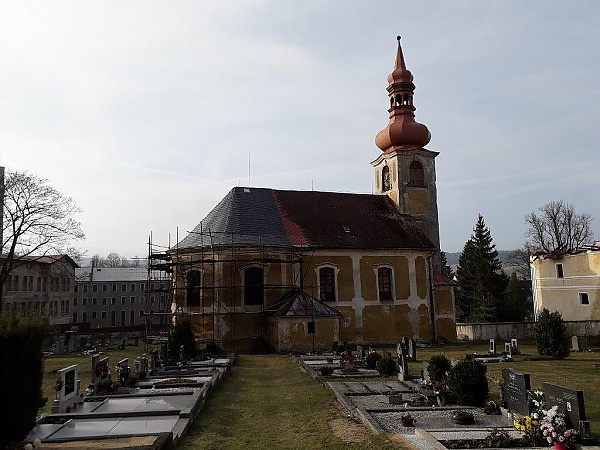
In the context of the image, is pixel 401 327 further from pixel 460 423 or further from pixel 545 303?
pixel 460 423

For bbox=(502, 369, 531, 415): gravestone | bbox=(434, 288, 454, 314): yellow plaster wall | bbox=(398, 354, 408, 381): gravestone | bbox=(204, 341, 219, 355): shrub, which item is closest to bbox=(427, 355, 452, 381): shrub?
bbox=(398, 354, 408, 381): gravestone

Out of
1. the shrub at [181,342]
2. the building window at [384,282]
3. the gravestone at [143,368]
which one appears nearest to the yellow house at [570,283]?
Result: the building window at [384,282]

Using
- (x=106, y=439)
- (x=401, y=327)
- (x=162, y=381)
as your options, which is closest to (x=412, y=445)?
(x=106, y=439)

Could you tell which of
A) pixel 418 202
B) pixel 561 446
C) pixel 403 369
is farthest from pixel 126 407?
pixel 418 202

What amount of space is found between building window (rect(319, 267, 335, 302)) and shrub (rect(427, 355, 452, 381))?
50.2ft

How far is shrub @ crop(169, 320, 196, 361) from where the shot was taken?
77.9 feet

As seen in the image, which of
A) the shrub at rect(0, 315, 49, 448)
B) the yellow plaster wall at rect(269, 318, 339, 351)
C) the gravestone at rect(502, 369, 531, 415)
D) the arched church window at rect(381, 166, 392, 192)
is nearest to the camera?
the shrub at rect(0, 315, 49, 448)

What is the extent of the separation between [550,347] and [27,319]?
870 inches

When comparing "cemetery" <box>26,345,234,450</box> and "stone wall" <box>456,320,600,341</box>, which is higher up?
"stone wall" <box>456,320,600,341</box>

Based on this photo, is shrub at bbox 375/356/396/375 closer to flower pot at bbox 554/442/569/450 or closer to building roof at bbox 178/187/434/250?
flower pot at bbox 554/442/569/450

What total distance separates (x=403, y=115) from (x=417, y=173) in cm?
409

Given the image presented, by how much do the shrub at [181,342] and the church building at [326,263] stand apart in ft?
12.0

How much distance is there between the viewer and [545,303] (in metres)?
39.3

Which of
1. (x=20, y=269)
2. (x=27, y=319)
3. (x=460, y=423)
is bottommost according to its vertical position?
(x=460, y=423)
